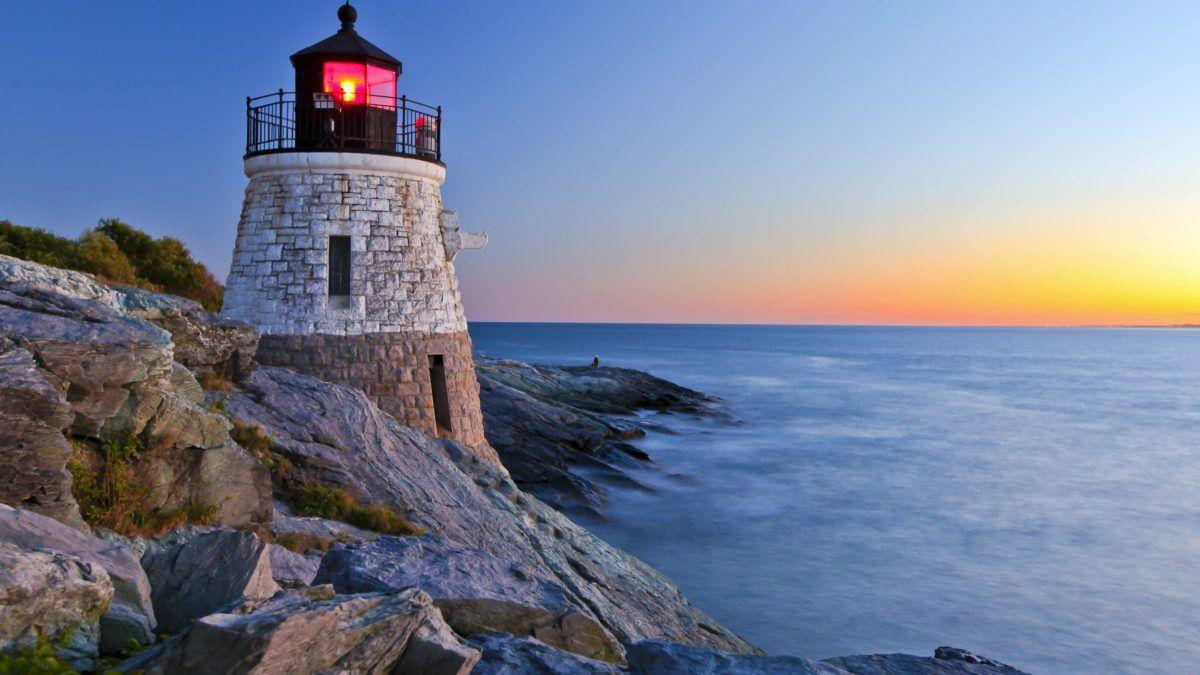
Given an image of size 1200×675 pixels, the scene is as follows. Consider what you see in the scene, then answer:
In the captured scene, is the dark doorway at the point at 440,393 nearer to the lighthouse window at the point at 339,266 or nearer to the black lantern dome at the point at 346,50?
the lighthouse window at the point at 339,266

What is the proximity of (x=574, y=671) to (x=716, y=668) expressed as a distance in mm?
929

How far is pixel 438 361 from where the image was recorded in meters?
14.9

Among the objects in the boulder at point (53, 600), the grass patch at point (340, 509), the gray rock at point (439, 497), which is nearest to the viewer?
the boulder at point (53, 600)

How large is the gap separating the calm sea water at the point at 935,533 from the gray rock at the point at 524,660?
33.6 ft

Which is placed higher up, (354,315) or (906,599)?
(354,315)

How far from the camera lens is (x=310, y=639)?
3.97m

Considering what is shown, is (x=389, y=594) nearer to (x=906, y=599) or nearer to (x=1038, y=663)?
(x=1038, y=663)

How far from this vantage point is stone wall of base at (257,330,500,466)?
13.6m

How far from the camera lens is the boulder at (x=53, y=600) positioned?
12.8 ft

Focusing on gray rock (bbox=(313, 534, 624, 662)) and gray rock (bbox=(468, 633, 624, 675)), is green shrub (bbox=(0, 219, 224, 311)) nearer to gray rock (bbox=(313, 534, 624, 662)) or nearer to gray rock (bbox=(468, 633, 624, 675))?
gray rock (bbox=(313, 534, 624, 662))

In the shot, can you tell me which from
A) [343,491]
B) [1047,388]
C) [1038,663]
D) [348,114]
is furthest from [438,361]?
[1047,388]

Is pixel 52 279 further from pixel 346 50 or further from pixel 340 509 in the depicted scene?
pixel 346 50

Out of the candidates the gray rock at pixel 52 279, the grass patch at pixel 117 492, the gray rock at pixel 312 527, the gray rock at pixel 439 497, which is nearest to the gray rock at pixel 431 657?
the grass patch at pixel 117 492

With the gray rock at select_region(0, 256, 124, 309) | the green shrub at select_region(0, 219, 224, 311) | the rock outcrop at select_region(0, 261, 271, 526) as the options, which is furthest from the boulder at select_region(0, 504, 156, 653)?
the green shrub at select_region(0, 219, 224, 311)
